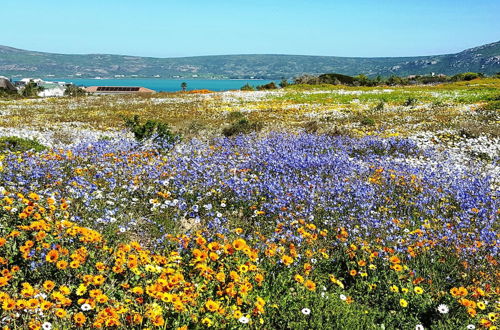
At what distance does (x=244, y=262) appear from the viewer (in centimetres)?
466

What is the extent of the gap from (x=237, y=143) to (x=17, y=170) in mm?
6755

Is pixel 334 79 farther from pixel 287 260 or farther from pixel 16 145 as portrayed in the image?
pixel 287 260

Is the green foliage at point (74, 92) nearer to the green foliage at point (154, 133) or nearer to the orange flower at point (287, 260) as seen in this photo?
the green foliage at point (154, 133)

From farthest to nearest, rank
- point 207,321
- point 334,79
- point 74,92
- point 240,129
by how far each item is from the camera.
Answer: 1. point 334,79
2. point 74,92
3. point 240,129
4. point 207,321

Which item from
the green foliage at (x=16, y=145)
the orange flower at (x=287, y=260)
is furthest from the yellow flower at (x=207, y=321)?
the green foliage at (x=16, y=145)

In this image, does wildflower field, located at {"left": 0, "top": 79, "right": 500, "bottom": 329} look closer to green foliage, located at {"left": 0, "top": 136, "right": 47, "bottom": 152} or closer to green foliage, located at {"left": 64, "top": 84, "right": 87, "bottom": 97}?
green foliage, located at {"left": 0, "top": 136, "right": 47, "bottom": 152}

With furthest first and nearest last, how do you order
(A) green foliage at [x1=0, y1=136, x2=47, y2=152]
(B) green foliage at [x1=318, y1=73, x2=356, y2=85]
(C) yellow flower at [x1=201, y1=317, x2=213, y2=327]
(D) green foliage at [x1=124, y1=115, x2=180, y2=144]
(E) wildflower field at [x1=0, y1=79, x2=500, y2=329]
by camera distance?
1. (B) green foliage at [x1=318, y1=73, x2=356, y2=85]
2. (D) green foliage at [x1=124, y1=115, x2=180, y2=144]
3. (A) green foliage at [x1=0, y1=136, x2=47, y2=152]
4. (E) wildflower field at [x1=0, y1=79, x2=500, y2=329]
5. (C) yellow flower at [x1=201, y1=317, x2=213, y2=327]

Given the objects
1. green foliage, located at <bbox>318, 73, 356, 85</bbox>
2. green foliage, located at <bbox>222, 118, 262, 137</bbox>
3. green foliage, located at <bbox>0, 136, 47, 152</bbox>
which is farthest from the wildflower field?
green foliage, located at <bbox>318, 73, 356, 85</bbox>

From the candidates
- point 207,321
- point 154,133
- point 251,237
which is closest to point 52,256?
point 207,321

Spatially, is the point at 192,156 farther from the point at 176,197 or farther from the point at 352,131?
the point at 352,131

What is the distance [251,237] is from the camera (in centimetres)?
580

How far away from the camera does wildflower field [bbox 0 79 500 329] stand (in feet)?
12.6

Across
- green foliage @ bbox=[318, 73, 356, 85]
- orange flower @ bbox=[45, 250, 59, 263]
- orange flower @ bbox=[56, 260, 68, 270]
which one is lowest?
orange flower @ bbox=[56, 260, 68, 270]

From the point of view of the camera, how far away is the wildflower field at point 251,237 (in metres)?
3.83
